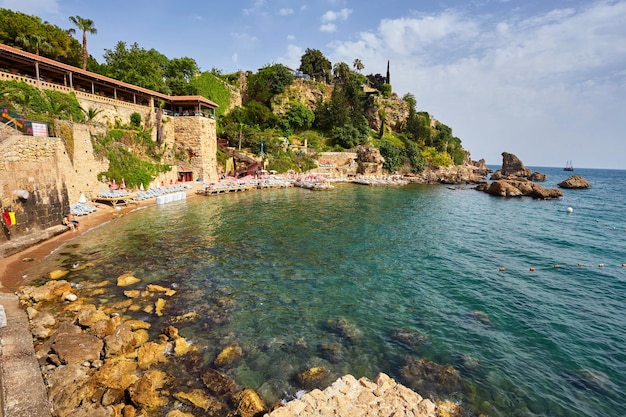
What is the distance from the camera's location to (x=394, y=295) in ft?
40.1

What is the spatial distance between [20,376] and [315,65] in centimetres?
7887

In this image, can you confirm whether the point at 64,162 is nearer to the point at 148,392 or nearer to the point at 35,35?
the point at 148,392

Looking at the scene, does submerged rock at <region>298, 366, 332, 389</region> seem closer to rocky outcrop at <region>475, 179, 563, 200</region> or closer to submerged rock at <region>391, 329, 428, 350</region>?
submerged rock at <region>391, 329, 428, 350</region>

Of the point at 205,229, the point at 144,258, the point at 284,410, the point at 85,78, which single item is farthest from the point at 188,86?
the point at 284,410

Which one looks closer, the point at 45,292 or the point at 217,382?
the point at 217,382

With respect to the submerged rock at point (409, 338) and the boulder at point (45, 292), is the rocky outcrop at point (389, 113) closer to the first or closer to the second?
the submerged rock at point (409, 338)

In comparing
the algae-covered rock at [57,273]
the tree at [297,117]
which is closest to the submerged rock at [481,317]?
the algae-covered rock at [57,273]

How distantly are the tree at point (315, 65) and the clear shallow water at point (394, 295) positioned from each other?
59.3 metres

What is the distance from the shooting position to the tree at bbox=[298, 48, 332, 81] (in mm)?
73125

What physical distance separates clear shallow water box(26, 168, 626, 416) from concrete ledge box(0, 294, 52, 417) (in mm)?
2876

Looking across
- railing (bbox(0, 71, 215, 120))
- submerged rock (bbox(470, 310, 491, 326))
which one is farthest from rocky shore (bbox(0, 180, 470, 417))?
railing (bbox(0, 71, 215, 120))

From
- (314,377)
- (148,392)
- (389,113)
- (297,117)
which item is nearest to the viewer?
(148,392)

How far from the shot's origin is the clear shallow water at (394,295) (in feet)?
26.0

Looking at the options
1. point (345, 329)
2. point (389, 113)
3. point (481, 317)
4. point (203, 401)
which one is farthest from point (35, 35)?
point (389, 113)
